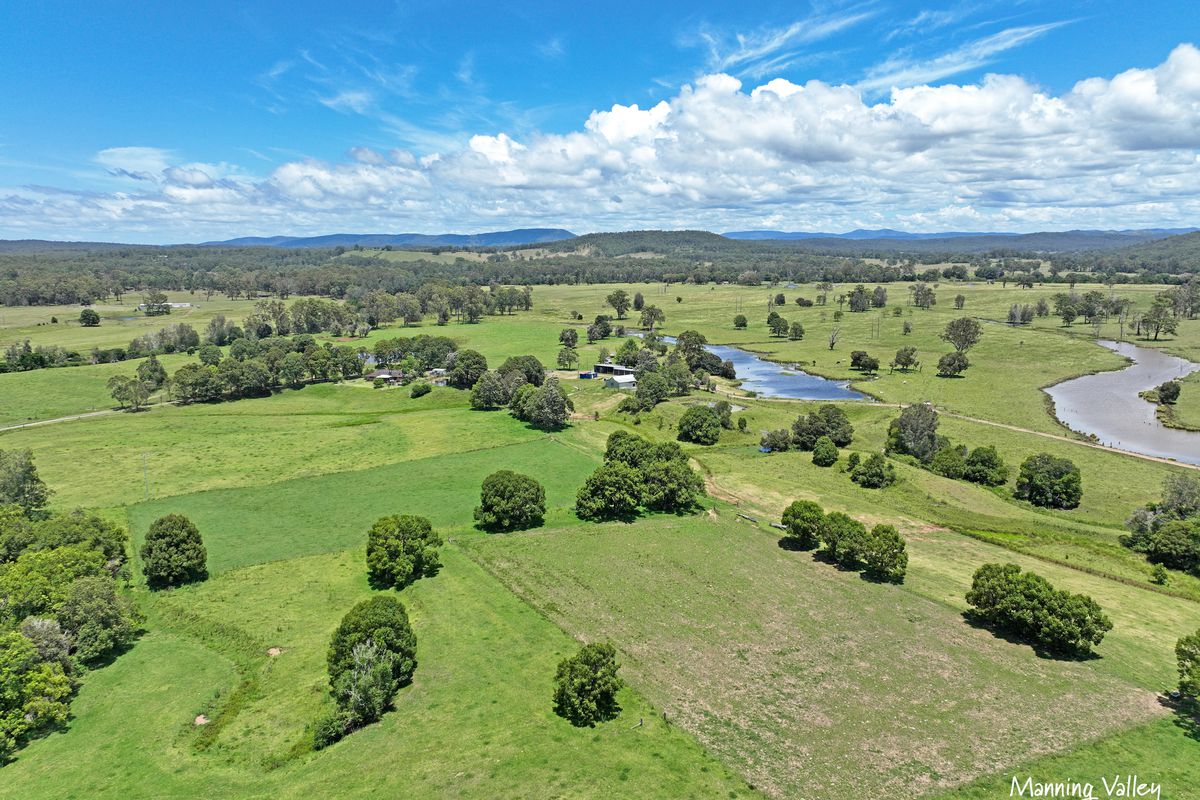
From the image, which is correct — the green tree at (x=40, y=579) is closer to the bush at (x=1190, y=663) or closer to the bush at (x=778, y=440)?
the bush at (x=1190, y=663)

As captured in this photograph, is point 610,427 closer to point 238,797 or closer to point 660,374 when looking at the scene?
point 660,374

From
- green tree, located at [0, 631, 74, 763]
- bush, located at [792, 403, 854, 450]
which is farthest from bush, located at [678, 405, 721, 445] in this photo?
green tree, located at [0, 631, 74, 763]

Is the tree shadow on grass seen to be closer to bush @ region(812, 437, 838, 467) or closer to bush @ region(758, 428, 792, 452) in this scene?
bush @ region(812, 437, 838, 467)

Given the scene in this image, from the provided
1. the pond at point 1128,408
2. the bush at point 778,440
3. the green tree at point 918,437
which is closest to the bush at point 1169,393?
the pond at point 1128,408

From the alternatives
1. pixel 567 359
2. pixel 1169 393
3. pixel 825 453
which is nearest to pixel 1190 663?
pixel 825 453

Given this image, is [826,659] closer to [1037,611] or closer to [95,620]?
[1037,611]
